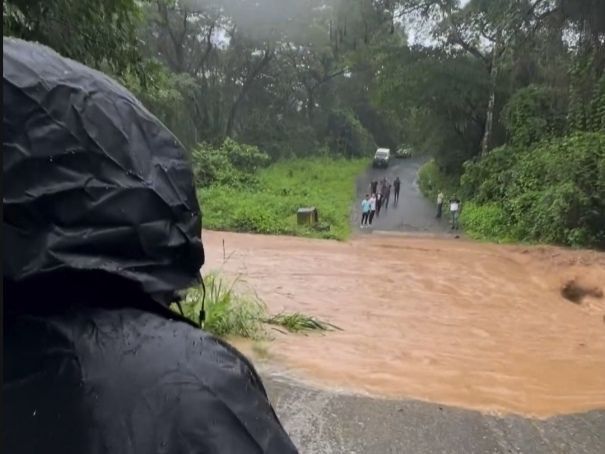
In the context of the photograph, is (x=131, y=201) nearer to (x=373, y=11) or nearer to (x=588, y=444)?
(x=588, y=444)

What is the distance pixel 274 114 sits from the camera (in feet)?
157

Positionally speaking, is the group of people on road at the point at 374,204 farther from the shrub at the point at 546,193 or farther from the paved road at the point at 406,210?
the shrub at the point at 546,193

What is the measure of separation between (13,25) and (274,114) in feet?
145

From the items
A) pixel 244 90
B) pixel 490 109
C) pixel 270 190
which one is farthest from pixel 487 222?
pixel 244 90

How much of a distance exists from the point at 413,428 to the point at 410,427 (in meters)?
0.02

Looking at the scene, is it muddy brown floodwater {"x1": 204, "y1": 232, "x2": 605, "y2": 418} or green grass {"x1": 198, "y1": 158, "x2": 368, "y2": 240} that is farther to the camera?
green grass {"x1": 198, "y1": 158, "x2": 368, "y2": 240}

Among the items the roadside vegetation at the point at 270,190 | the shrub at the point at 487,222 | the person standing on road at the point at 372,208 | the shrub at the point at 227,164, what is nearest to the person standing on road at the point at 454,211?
the shrub at the point at 487,222

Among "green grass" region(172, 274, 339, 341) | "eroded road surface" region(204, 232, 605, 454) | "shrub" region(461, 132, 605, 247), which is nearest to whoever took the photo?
"eroded road surface" region(204, 232, 605, 454)

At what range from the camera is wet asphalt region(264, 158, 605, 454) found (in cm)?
457

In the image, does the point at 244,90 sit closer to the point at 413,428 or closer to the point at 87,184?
the point at 413,428

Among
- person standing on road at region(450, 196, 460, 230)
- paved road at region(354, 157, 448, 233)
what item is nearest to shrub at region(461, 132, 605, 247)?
person standing on road at region(450, 196, 460, 230)

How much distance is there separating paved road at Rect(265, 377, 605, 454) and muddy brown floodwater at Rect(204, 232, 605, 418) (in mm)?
407

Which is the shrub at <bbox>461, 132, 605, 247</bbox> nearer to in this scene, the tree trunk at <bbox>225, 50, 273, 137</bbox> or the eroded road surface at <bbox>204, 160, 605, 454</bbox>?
the eroded road surface at <bbox>204, 160, 605, 454</bbox>

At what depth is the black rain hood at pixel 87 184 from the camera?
1.24m
